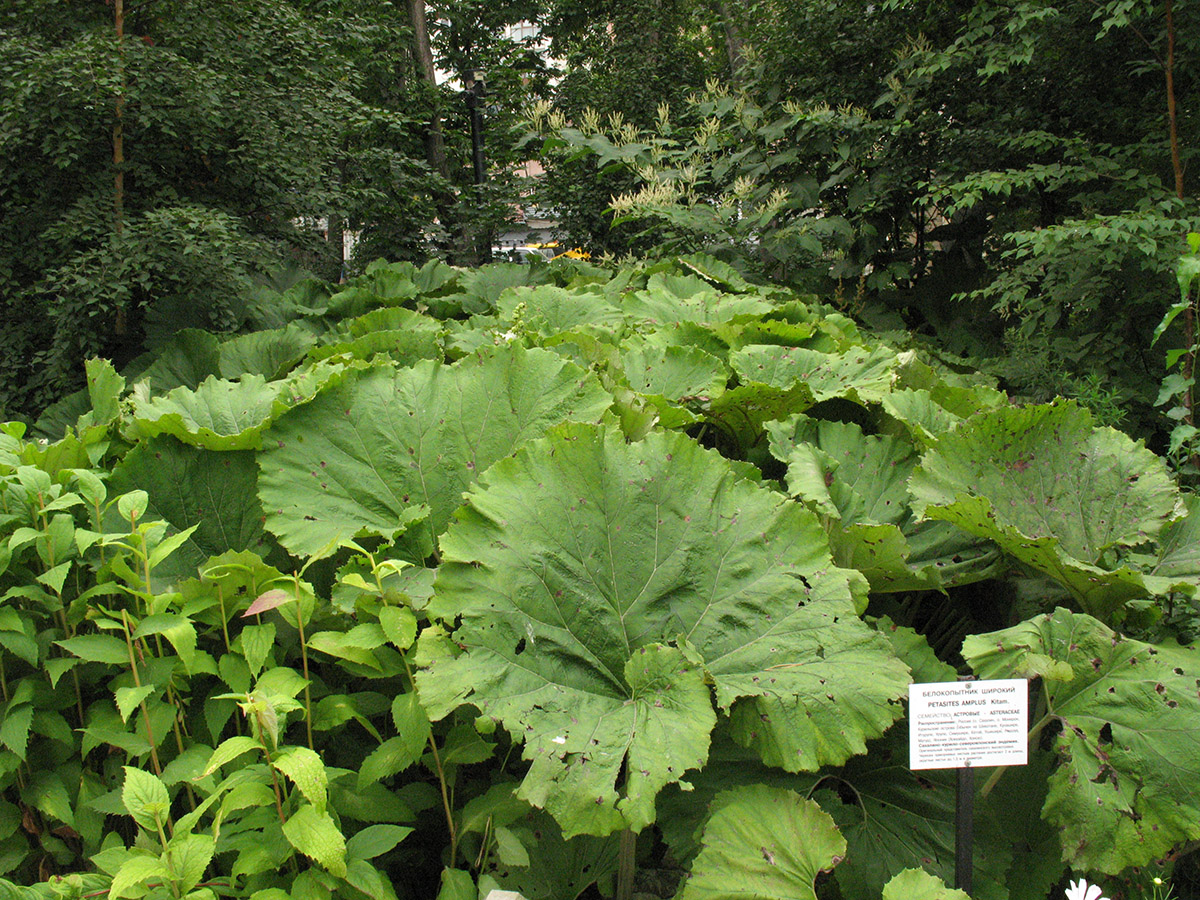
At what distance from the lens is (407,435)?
2031 mm

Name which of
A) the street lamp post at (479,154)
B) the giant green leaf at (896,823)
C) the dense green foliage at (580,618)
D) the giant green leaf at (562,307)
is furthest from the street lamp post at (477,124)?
the giant green leaf at (896,823)

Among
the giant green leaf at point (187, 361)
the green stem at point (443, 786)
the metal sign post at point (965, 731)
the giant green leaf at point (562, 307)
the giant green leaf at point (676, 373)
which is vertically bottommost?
the green stem at point (443, 786)

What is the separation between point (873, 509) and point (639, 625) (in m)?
0.89

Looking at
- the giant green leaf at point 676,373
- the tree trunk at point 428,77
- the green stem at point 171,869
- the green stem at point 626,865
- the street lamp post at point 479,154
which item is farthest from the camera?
the tree trunk at point 428,77

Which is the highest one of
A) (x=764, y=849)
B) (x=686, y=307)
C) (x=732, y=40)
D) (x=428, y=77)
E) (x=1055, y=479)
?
(x=732, y=40)

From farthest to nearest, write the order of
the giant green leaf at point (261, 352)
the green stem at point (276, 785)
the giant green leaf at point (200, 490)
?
→ the giant green leaf at point (261, 352)
the giant green leaf at point (200, 490)
the green stem at point (276, 785)

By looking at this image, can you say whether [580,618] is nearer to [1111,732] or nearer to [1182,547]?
[1111,732]

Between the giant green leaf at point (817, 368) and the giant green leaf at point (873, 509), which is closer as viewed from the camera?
the giant green leaf at point (873, 509)

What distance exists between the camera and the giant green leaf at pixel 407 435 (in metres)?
1.92

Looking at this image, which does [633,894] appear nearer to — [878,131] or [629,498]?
[629,498]

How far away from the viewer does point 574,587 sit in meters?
1.60

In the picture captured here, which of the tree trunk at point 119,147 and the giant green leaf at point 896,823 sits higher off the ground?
the tree trunk at point 119,147

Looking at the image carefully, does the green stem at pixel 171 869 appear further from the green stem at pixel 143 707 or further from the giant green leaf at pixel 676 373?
the giant green leaf at pixel 676 373

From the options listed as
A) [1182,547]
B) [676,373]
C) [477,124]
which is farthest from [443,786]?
[477,124]
